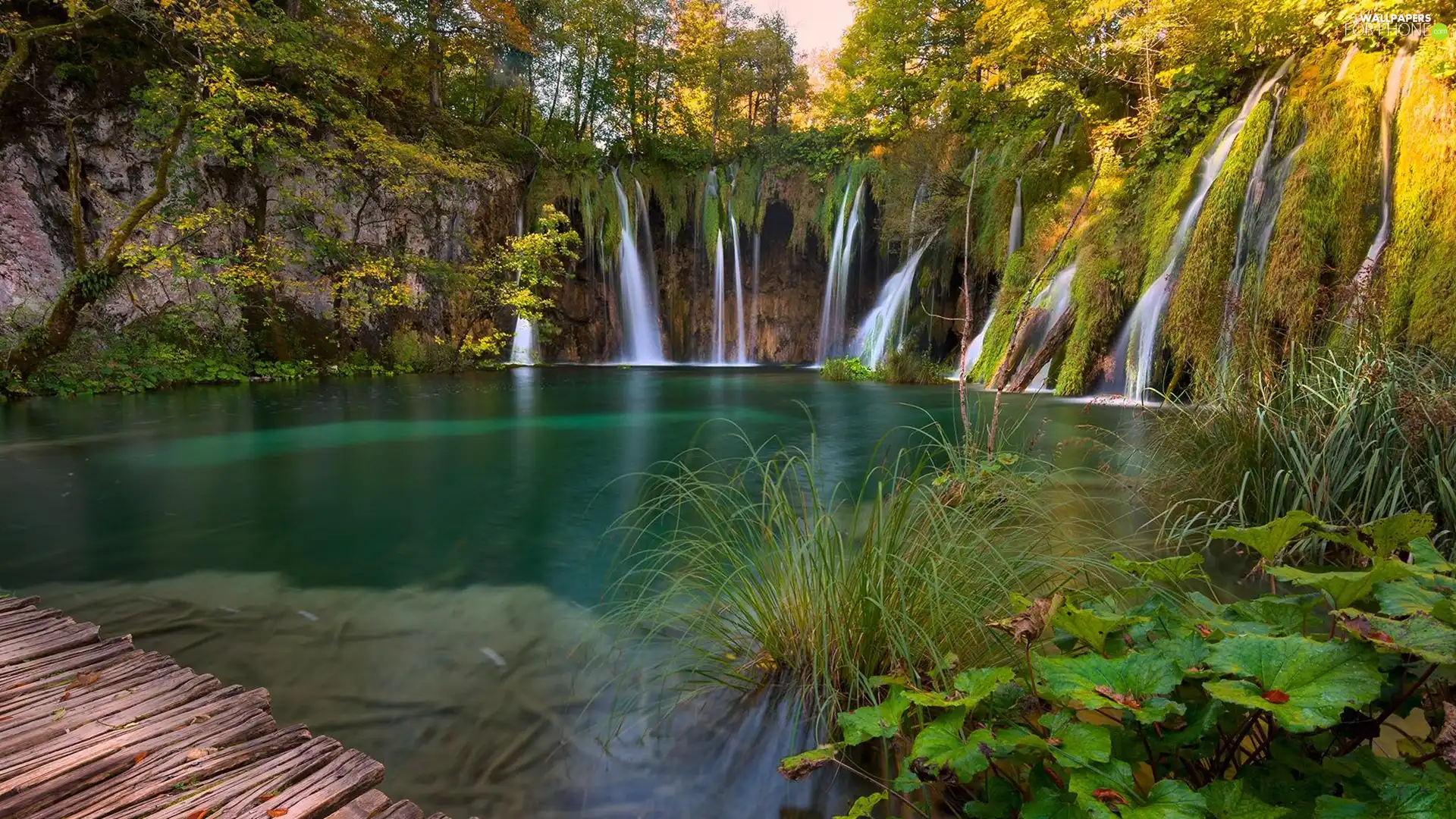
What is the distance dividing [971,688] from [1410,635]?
62 centimetres

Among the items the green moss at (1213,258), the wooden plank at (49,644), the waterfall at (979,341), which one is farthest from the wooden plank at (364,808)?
the waterfall at (979,341)

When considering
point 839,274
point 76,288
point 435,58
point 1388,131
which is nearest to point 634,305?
point 839,274

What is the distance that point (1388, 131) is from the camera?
6133 mm

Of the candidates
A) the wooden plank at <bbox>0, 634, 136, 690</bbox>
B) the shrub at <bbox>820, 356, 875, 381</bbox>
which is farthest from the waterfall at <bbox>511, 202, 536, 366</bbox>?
the wooden plank at <bbox>0, 634, 136, 690</bbox>

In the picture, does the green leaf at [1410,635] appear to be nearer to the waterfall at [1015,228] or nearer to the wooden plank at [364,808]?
the wooden plank at [364,808]

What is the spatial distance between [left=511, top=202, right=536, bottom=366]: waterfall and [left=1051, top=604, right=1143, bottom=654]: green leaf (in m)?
19.0

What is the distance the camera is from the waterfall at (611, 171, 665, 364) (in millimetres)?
20078

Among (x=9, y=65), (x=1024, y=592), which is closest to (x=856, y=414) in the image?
(x=1024, y=592)

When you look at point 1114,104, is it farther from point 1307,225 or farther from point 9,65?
point 9,65

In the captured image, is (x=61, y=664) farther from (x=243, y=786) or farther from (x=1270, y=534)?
(x=1270, y=534)

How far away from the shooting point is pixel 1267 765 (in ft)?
3.45

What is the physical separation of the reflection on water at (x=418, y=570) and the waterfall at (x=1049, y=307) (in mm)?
1414

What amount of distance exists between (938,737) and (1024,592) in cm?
92

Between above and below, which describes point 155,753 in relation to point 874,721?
below
